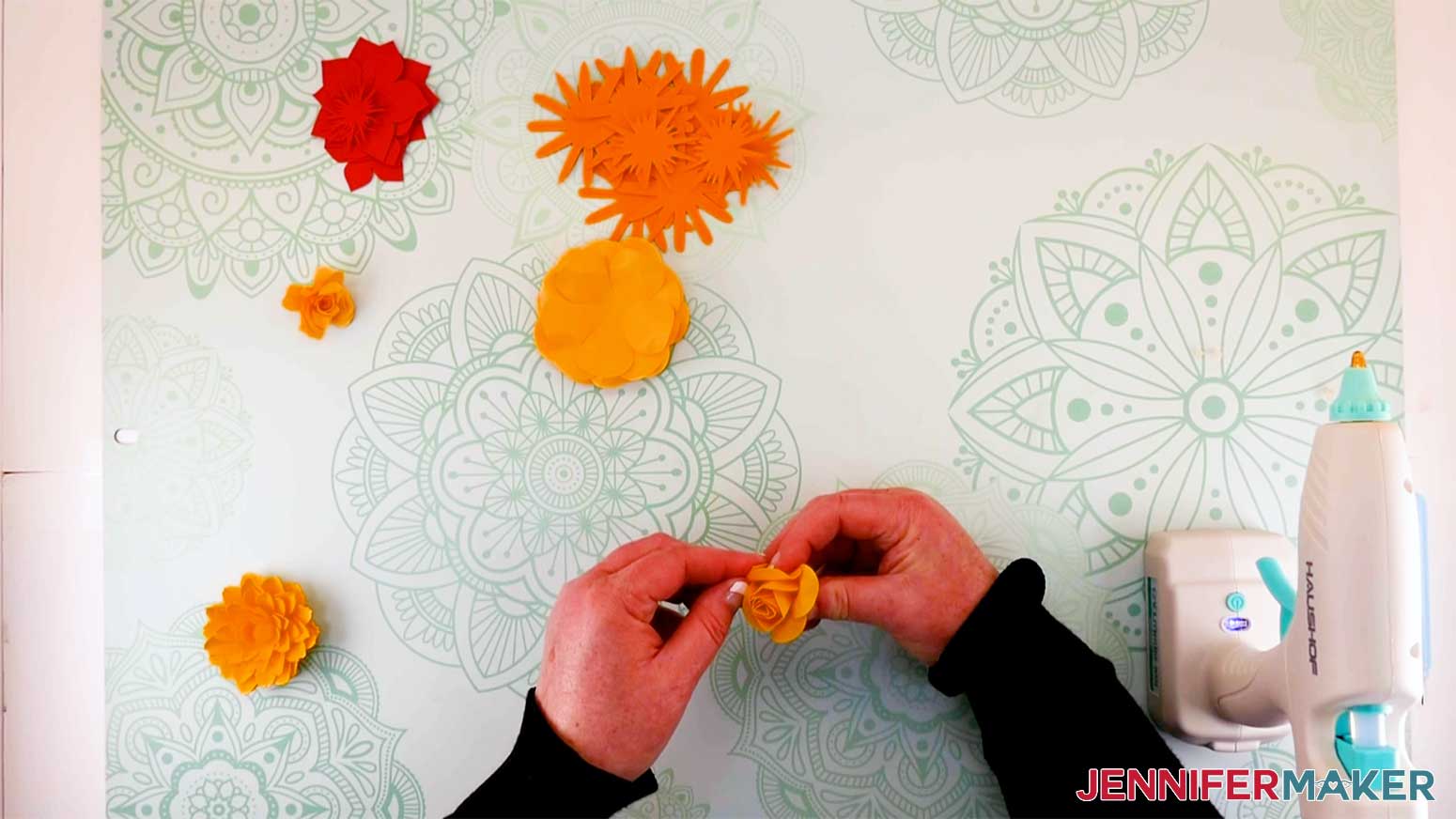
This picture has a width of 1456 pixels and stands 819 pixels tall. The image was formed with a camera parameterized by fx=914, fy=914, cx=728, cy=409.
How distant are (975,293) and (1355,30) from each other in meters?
0.48

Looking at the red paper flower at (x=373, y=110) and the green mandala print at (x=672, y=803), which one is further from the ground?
the red paper flower at (x=373, y=110)

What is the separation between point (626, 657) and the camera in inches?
30.5

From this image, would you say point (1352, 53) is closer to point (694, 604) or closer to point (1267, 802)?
point (1267, 802)

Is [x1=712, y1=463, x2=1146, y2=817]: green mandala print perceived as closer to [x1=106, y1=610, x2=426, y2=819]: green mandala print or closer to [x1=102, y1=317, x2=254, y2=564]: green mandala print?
[x1=106, y1=610, x2=426, y2=819]: green mandala print

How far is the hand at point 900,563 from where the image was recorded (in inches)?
32.8

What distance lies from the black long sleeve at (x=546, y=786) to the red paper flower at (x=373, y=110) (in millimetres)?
592

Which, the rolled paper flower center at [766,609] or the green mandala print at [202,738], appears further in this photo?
the green mandala print at [202,738]

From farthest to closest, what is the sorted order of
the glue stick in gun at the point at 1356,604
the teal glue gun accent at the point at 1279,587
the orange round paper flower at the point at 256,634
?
the orange round paper flower at the point at 256,634 < the teal glue gun accent at the point at 1279,587 < the glue stick in gun at the point at 1356,604

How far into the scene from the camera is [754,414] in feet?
3.10

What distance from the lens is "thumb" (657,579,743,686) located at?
2.59ft

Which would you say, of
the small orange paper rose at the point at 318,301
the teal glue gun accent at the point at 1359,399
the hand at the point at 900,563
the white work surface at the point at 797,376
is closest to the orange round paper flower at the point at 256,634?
the white work surface at the point at 797,376

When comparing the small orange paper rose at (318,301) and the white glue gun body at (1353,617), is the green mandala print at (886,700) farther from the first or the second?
the small orange paper rose at (318,301)

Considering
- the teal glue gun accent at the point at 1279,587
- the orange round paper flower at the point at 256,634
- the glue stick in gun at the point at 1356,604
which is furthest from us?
the orange round paper flower at the point at 256,634

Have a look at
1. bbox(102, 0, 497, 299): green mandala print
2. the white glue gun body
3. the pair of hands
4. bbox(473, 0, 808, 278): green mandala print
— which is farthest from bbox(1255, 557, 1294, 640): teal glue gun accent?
bbox(102, 0, 497, 299): green mandala print
